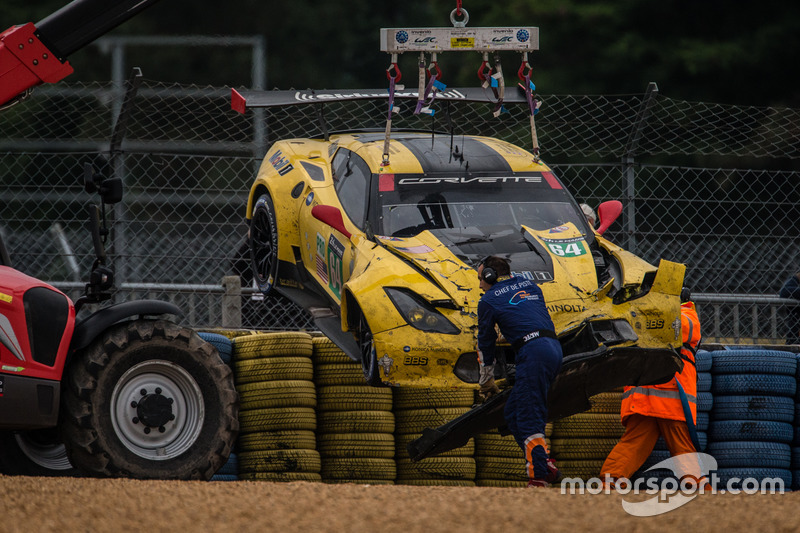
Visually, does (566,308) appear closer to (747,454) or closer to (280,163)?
(747,454)

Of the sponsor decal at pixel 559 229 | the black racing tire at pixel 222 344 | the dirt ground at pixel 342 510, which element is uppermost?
the sponsor decal at pixel 559 229

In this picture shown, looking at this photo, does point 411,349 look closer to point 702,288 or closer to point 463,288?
point 463,288

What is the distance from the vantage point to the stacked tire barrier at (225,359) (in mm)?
9125

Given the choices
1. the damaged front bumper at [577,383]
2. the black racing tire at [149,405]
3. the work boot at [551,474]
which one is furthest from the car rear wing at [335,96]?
the work boot at [551,474]

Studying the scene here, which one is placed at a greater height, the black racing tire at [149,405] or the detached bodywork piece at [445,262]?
the detached bodywork piece at [445,262]

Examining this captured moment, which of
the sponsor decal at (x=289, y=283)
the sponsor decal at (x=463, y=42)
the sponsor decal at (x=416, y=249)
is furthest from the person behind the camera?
the sponsor decal at (x=289, y=283)

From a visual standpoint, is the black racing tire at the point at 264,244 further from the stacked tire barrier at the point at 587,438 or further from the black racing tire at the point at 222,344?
the stacked tire barrier at the point at 587,438

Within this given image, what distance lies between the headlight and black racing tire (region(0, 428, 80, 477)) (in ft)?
7.53

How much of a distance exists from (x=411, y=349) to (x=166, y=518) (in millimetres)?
2512

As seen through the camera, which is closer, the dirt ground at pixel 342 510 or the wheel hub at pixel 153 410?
the dirt ground at pixel 342 510

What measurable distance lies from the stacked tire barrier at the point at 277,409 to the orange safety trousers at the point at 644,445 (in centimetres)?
221

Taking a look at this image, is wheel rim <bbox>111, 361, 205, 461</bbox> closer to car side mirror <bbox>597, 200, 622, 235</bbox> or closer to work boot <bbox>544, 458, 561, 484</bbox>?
work boot <bbox>544, 458, 561, 484</bbox>

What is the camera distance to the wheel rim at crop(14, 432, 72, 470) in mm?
8016

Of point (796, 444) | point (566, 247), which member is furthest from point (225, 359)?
point (796, 444)
